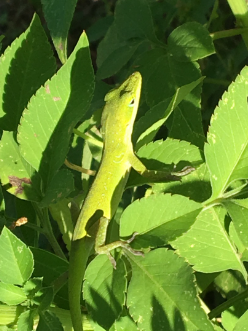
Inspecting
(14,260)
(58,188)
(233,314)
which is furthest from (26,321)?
(233,314)

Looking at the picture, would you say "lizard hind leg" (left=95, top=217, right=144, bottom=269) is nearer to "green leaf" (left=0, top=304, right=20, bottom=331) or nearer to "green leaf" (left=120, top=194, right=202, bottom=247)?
"green leaf" (left=120, top=194, right=202, bottom=247)

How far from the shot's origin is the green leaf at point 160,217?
1466 millimetres

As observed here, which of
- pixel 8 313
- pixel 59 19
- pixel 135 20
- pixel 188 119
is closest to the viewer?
pixel 8 313

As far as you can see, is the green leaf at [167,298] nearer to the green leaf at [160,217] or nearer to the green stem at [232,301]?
the green leaf at [160,217]

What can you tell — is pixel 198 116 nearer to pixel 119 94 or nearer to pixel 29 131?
pixel 119 94

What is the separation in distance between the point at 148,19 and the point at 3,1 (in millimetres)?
3955

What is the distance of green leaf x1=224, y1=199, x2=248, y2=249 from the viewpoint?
152 cm

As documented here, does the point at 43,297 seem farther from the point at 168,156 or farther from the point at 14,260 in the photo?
the point at 168,156

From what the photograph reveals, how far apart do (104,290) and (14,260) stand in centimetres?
33

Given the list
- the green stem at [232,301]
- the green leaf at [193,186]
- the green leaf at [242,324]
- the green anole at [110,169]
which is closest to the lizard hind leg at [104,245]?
the green anole at [110,169]

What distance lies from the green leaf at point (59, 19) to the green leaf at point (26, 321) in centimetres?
104

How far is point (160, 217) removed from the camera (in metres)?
1.49

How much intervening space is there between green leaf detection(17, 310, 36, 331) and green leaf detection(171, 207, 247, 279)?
1.91ft

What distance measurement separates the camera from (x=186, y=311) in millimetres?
1393
